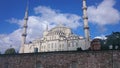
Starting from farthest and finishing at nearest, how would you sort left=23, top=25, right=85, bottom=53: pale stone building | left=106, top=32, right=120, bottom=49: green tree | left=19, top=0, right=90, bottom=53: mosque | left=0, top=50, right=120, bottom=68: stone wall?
left=23, top=25, right=85, bottom=53: pale stone building, left=19, top=0, right=90, bottom=53: mosque, left=106, top=32, right=120, bottom=49: green tree, left=0, top=50, right=120, bottom=68: stone wall

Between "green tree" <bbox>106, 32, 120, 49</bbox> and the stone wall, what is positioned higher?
"green tree" <bbox>106, 32, 120, 49</bbox>

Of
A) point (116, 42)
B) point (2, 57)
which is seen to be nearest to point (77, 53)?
point (2, 57)

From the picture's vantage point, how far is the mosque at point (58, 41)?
6606 centimetres

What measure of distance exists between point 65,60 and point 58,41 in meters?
47.1

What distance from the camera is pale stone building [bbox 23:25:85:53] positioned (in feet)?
221

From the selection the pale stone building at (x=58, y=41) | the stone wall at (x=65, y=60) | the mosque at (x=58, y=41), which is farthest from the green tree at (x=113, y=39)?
the stone wall at (x=65, y=60)

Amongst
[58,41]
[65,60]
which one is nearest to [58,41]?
[58,41]

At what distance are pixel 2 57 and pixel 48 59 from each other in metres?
5.13

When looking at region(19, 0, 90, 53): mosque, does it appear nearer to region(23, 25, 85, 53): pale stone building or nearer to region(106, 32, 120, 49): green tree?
region(23, 25, 85, 53): pale stone building

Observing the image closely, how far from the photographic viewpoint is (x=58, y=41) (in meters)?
68.9

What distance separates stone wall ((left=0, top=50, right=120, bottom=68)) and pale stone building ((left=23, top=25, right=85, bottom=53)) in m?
42.5

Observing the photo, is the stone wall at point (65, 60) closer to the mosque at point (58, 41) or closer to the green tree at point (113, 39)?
the green tree at point (113, 39)

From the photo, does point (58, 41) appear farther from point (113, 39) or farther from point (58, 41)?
point (113, 39)

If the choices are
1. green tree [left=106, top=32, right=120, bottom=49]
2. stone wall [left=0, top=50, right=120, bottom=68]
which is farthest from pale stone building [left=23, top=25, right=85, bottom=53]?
stone wall [left=0, top=50, right=120, bottom=68]
